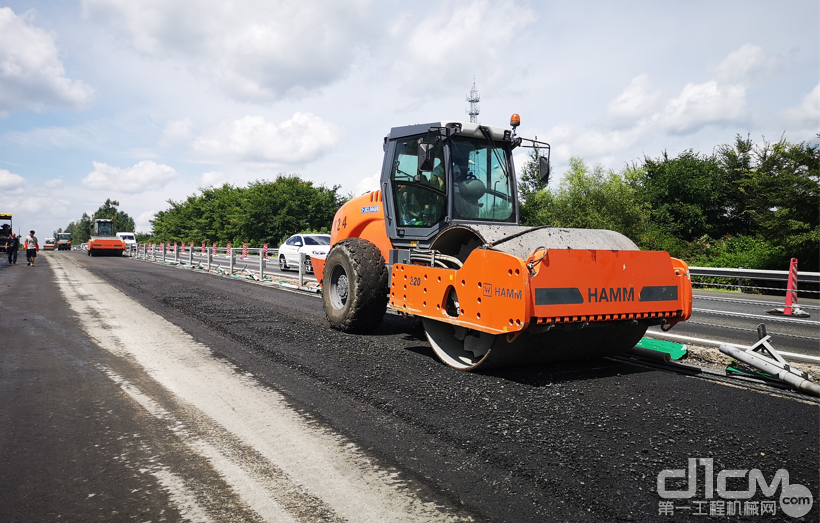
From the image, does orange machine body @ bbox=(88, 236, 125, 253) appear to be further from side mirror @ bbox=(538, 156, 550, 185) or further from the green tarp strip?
the green tarp strip

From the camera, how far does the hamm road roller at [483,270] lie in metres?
4.71

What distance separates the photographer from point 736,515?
2.72 metres

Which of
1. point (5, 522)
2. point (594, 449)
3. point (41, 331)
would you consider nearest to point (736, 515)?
point (594, 449)

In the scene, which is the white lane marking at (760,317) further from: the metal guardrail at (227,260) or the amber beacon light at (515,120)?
the metal guardrail at (227,260)

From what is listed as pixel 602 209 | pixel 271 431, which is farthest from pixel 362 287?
pixel 602 209

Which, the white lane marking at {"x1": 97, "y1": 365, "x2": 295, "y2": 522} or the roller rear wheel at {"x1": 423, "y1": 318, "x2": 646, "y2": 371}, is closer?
the white lane marking at {"x1": 97, "y1": 365, "x2": 295, "y2": 522}

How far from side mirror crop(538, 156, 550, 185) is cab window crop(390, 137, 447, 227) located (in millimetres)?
1368

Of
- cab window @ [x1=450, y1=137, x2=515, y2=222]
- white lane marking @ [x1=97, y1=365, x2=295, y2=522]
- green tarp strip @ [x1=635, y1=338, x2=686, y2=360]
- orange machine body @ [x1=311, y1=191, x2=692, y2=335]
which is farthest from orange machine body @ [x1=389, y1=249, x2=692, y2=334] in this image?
white lane marking @ [x1=97, y1=365, x2=295, y2=522]

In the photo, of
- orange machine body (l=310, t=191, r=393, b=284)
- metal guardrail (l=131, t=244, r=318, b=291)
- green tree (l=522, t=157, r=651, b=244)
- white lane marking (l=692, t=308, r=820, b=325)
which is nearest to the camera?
orange machine body (l=310, t=191, r=393, b=284)

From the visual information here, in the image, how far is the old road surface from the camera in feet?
9.07

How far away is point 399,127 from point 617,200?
38.1m

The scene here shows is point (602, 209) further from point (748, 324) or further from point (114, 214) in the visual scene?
point (114, 214)

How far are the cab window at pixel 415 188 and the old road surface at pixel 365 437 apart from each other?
5.80ft

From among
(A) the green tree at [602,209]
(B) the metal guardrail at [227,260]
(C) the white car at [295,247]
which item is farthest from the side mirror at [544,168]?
(A) the green tree at [602,209]
